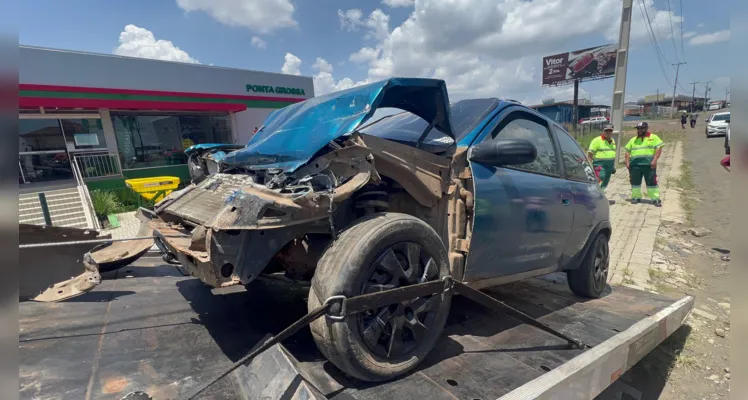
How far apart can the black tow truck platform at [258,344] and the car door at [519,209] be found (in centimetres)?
48

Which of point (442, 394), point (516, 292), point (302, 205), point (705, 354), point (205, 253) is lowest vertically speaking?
point (705, 354)

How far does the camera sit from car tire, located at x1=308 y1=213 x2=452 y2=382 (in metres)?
1.82

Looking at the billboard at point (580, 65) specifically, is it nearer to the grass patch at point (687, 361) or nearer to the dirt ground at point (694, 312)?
the dirt ground at point (694, 312)

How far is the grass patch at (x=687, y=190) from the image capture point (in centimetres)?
910

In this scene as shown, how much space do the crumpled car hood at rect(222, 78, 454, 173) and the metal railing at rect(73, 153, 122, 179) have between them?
12.5 metres

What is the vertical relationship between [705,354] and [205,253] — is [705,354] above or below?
below

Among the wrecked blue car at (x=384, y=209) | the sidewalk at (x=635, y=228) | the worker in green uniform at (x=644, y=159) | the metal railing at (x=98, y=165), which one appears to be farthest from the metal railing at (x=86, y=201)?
the worker in green uniform at (x=644, y=159)

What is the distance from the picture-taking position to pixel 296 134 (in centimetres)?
246

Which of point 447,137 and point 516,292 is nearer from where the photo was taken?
point 447,137

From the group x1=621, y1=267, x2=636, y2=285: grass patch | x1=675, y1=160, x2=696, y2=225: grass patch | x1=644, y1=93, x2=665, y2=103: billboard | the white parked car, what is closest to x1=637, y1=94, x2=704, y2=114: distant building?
x1=644, y1=93, x2=665, y2=103: billboard

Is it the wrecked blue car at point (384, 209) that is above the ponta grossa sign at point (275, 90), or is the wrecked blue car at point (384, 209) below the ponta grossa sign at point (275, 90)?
below

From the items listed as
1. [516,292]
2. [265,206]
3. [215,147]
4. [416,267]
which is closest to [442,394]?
[416,267]

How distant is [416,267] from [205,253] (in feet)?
3.64

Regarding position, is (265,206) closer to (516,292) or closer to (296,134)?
(296,134)
